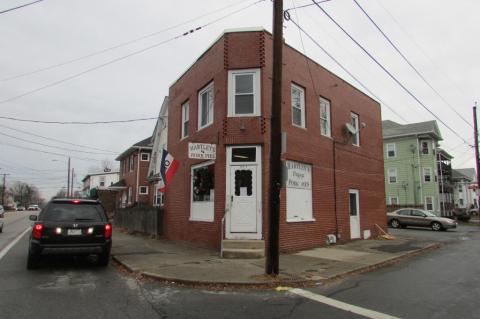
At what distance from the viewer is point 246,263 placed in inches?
425

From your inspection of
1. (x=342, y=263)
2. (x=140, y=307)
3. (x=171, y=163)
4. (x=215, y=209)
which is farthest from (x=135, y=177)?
(x=140, y=307)

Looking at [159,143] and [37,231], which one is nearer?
[37,231]

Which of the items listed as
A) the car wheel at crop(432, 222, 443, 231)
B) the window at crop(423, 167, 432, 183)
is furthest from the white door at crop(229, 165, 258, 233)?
the window at crop(423, 167, 432, 183)

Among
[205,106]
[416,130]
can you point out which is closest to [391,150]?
A: [416,130]

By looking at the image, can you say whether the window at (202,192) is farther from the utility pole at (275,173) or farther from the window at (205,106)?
the utility pole at (275,173)

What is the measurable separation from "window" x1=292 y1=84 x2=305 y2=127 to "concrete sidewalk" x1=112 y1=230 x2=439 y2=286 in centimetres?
460

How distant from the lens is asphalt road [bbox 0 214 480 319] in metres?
6.37

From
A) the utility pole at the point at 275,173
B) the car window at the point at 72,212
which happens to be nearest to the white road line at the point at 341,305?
the utility pole at the point at 275,173

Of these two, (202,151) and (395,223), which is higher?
(202,151)

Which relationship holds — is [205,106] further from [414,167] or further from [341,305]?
[414,167]

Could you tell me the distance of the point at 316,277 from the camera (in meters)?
9.10

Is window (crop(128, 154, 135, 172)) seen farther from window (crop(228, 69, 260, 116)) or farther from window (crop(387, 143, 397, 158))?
window (crop(387, 143, 397, 158))

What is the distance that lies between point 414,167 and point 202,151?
36228mm

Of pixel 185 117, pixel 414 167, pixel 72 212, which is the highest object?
pixel 414 167
